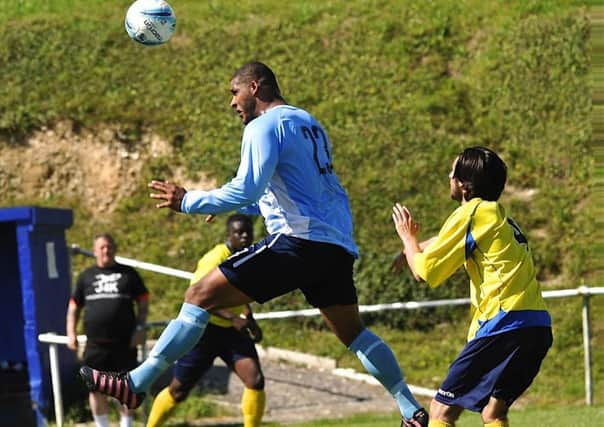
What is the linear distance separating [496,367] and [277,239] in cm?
153

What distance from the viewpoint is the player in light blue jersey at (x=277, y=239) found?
7.23 m

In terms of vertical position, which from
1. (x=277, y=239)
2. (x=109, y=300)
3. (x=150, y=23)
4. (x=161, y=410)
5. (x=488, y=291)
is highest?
(x=150, y=23)

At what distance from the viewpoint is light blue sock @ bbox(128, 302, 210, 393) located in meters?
7.41

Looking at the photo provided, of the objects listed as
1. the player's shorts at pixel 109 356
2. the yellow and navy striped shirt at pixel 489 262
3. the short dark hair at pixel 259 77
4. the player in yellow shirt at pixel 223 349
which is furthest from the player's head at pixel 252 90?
the player's shorts at pixel 109 356

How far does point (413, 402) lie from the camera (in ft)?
24.7

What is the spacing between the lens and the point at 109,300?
41.3 feet

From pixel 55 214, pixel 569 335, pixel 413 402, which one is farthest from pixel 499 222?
pixel 569 335

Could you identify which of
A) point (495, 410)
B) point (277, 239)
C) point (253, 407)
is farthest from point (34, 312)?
point (495, 410)

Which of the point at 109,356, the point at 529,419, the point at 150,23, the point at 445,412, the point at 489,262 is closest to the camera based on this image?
the point at 489,262

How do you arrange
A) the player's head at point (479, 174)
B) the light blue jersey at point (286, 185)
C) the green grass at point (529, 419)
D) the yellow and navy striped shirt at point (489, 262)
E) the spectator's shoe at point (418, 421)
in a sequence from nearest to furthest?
the yellow and navy striped shirt at point (489, 262) → the player's head at point (479, 174) → the light blue jersey at point (286, 185) → the spectator's shoe at point (418, 421) → the green grass at point (529, 419)

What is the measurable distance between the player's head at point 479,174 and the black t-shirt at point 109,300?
21.2ft

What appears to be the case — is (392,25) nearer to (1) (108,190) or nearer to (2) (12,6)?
(1) (108,190)

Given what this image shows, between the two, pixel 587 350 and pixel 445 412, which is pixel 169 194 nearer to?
pixel 445 412

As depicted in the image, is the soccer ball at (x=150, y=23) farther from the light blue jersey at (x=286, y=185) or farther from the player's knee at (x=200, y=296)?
the player's knee at (x=200, y=296)
